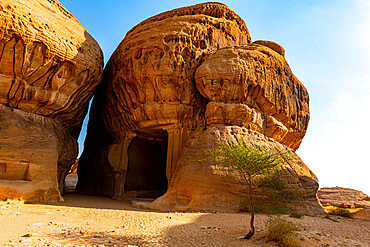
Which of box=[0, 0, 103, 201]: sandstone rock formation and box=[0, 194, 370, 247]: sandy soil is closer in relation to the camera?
box=[0, 194, 370, 247]: sandy soil

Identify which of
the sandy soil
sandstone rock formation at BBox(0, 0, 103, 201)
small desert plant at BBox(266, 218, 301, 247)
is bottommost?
the sandy soil

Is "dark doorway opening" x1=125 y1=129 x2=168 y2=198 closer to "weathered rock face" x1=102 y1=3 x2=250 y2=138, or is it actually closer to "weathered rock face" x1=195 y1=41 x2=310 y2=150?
"weathered rock face" x1=102 y1=3 x2=250 y2=138

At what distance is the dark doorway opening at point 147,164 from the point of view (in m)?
16.9

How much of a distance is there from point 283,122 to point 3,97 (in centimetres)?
1562

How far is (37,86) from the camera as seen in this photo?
12656 millimetres

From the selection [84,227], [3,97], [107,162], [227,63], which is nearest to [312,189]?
[227,63]

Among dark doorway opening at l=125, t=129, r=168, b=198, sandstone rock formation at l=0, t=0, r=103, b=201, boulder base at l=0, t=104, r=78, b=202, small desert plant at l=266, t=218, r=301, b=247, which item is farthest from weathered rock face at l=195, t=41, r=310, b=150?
boulder base at l=0, t=104, r=78, b=202

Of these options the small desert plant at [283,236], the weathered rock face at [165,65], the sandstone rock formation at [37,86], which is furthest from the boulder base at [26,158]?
the small desert plant at [283,236]

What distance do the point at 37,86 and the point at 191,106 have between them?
797cm

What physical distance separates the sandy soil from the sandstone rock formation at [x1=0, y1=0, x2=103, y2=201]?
2.40 metres

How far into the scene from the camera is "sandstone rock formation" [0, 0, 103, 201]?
11039 millimetres

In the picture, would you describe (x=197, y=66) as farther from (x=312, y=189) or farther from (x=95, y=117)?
(x=95, y=117)

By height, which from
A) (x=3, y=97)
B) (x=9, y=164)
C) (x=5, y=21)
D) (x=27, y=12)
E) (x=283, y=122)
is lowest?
(x=9, y=164)

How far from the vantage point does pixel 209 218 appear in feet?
29.1
